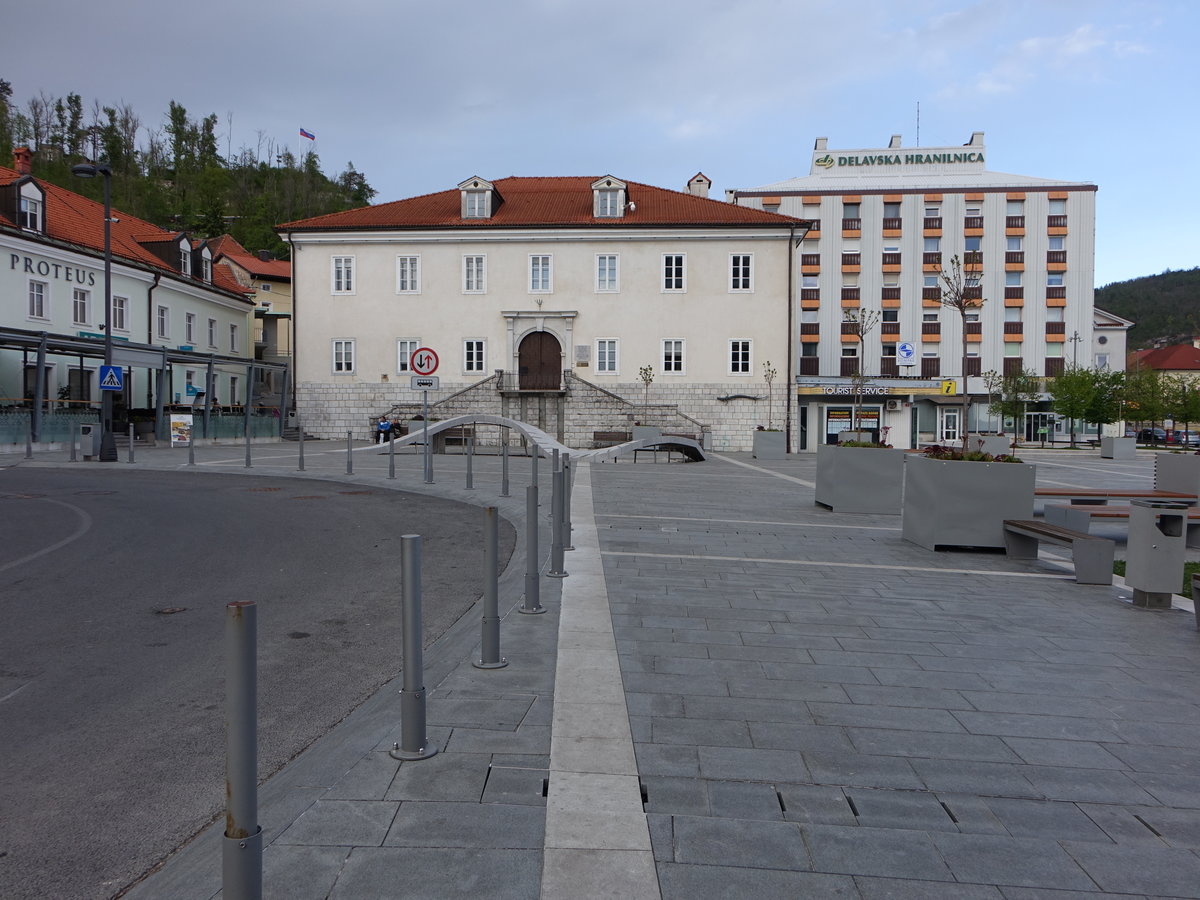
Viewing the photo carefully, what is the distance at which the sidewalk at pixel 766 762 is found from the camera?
275 centimetres

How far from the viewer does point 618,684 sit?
4.62m

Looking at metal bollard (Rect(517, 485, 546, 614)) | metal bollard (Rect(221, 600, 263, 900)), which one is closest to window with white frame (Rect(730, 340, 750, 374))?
metal bollard (Rect(517, 485, 546, 614))

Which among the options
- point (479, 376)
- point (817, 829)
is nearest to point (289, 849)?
point (817, 829)

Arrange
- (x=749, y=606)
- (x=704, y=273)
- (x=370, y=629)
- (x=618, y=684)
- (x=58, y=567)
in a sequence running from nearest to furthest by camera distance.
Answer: (x=618, y=684) → (x=370, y=629) → (x=749, y=606) → (x=58, y=567) → (x=704, y=273)

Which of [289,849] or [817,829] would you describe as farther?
[817,829]

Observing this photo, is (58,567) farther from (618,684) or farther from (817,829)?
(817,829)

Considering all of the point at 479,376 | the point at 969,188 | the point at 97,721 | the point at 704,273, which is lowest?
the point at 97,721

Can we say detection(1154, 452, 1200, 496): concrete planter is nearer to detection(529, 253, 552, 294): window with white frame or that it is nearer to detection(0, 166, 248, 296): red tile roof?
detection(529, 253, 552, 294): window with white frame

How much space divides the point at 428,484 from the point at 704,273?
97.7 ft

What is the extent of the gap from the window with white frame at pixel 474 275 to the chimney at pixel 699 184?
19.5 meters

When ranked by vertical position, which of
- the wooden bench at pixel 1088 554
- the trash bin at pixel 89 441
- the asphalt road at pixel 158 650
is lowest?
the asphalt road at pixel 158 650

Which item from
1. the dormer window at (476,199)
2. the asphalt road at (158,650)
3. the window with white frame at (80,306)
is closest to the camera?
the asphalt road at (158,650)

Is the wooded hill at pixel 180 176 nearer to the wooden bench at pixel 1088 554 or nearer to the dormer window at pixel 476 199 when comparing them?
the dormer window at pixel 476 199

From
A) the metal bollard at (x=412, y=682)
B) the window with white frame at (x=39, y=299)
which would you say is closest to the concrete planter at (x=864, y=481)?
the metal bollard at (x=412, y=682)
